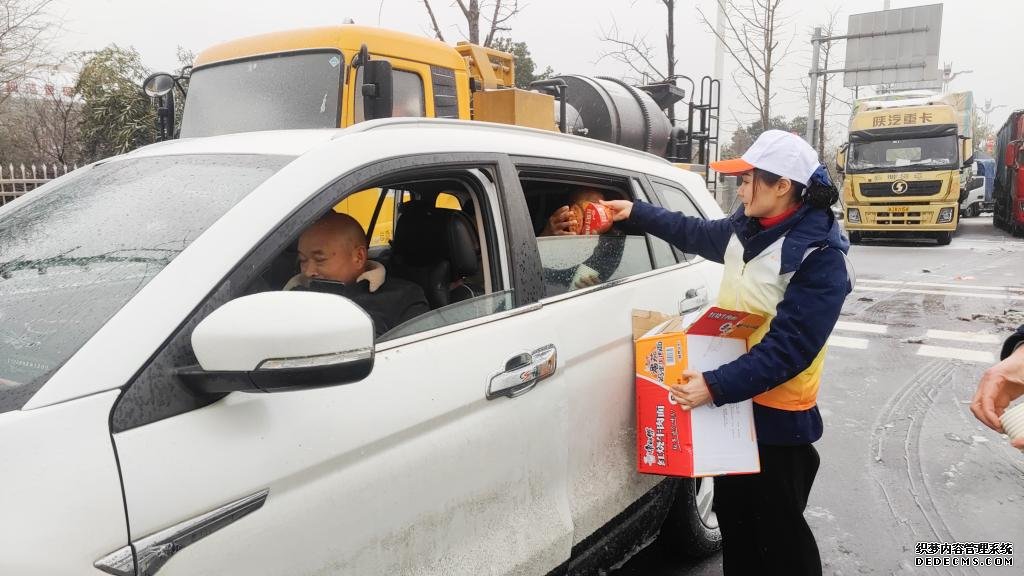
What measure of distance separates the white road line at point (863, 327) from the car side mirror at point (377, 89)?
5898 millimetres

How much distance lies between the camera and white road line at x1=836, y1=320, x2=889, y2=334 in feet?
26.7

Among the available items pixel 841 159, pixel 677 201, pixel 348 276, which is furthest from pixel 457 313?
pixel 841 159

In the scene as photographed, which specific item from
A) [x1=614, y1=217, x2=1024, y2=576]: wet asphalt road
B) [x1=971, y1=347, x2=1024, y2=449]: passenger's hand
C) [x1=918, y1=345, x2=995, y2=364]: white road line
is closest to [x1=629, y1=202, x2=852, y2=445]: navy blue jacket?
[x1=971, y1=347, x2=1024, y2=449]: passenger's hand

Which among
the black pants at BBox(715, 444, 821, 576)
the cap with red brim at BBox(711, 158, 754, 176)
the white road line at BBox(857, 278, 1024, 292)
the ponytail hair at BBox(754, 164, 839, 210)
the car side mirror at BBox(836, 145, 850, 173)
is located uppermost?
the car side mirror at BBox(836, 145, 850, 173)

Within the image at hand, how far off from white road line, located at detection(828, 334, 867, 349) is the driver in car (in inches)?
254

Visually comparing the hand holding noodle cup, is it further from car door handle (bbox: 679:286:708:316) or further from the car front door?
the car front door

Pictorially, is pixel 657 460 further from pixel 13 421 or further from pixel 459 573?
pixel 13 421

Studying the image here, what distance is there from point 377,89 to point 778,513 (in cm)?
420

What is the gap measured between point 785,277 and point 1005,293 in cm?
1051

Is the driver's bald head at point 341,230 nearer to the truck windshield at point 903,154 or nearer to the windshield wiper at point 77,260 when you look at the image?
the windshield wiper at point 77,260

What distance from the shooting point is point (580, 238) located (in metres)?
2.64

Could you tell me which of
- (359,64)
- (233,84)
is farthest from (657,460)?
(233,84)

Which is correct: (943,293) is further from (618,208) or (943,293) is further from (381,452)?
(381,452)

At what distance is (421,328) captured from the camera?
1.83 meters
